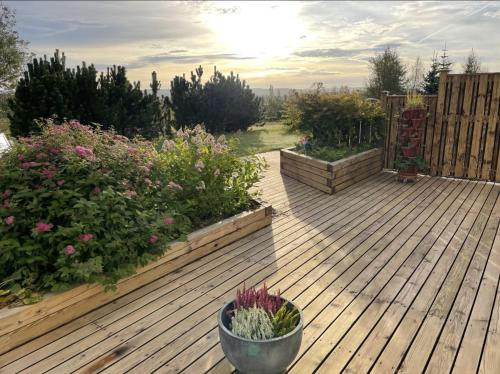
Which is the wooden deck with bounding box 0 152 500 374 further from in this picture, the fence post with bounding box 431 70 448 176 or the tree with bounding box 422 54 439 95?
the tree with bounding box 422 54 439 95

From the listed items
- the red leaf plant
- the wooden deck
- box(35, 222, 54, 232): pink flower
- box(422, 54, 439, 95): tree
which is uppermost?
box(422, 54, 439, 95): tree

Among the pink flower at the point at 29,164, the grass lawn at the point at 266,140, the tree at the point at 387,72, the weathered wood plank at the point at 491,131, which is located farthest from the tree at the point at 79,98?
the tree at the point at 387,72

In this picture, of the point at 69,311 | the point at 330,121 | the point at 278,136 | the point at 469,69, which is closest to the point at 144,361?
the point at 69,311

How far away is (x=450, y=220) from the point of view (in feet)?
14.0

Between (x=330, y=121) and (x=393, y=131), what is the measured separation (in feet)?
4.37

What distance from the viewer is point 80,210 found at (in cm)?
→ 247

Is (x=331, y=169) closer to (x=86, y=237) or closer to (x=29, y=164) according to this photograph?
(x=86, y=237)

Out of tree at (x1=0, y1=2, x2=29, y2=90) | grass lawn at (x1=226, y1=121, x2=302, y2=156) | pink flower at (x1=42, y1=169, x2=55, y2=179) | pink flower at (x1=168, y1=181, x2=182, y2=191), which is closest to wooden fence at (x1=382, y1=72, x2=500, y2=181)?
grass lawn at (x1=226, y1=121, x2=302, y2=156)

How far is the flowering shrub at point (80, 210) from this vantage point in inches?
94.0

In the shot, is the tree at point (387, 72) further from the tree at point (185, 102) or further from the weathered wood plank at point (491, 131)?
the weathered wood plank at point (491, 131)

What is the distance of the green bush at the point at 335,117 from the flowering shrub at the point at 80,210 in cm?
355

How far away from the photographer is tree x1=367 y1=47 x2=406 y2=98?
17766 millimetres

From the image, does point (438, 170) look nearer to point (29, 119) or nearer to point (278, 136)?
point (278, 136)

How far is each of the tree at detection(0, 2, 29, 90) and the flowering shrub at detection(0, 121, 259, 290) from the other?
17.6 m
